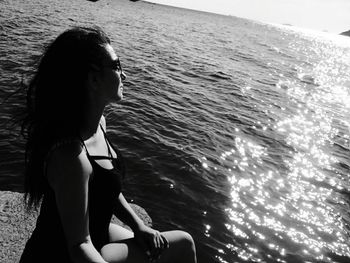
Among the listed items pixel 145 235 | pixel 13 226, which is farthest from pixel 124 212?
pixel 13 226

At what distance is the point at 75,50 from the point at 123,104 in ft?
41.9

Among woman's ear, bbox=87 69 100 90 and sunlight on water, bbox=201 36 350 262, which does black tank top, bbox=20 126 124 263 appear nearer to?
woman's ear, bbox=87 69 100 90

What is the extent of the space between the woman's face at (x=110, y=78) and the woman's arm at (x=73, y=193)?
62cm

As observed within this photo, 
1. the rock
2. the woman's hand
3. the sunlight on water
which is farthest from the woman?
the sunlight on water

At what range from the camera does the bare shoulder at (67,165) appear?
2584 mm

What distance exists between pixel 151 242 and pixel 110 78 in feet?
6.06

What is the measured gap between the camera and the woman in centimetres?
264

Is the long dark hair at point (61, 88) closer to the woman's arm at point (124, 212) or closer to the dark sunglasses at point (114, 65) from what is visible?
the dark sunglasses at point (114, 65)

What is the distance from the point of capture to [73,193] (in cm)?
259

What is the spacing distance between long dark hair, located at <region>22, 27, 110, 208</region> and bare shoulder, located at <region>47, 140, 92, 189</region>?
0.36 ft

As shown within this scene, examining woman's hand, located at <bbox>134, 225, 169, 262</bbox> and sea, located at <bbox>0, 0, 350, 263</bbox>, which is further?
sea, located at <bbox>0, 0, 350, 263</bbox>

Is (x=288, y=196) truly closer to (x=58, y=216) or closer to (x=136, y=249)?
(x=136, y=249)

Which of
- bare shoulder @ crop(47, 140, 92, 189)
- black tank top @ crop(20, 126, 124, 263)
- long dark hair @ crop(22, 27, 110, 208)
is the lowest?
black tank top @ crop(20, 126, 124, 263)

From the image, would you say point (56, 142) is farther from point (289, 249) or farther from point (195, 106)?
point (195, 106)
